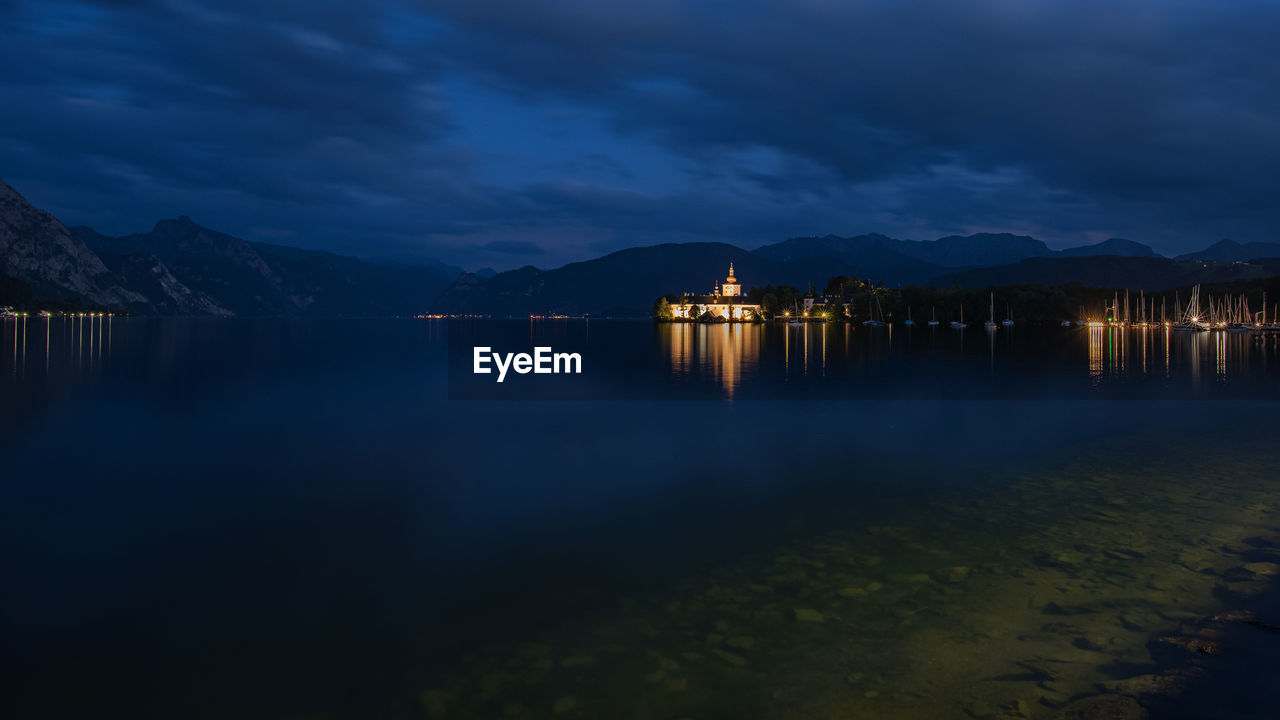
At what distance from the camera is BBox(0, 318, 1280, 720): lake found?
1034 centimetres

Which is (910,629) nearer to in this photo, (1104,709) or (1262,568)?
(1104,709)

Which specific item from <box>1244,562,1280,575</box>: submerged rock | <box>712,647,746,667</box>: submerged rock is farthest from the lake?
<box>1244,562,1280,575</box>: submerged rock

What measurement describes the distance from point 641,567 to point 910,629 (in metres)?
5.59

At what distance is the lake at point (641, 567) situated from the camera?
33.9ft

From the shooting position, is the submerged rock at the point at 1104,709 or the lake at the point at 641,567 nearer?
the submerged rock at the point at 1104,709

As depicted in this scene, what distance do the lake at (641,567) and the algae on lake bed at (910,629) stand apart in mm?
62

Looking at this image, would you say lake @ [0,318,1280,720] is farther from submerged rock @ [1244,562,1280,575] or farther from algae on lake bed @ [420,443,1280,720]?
submerged rock @ [1244,562,1280,575]

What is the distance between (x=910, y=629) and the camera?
1198 cm

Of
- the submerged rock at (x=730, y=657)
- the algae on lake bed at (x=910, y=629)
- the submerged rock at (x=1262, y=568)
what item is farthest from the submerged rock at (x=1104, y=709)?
the submerged rock at (x=1262, y=568)

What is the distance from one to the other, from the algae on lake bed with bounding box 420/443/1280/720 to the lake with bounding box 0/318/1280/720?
0.06 metres

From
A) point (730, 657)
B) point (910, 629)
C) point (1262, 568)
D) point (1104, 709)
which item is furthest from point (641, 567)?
point (1262, 568)

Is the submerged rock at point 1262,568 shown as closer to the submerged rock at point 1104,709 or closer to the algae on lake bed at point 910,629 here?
the algae on lake bed at point 910,629

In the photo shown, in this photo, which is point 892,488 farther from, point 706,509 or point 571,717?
point 571,717

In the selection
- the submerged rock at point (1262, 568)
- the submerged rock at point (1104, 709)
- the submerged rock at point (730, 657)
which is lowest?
the submerged rock at point (1104, 709)
